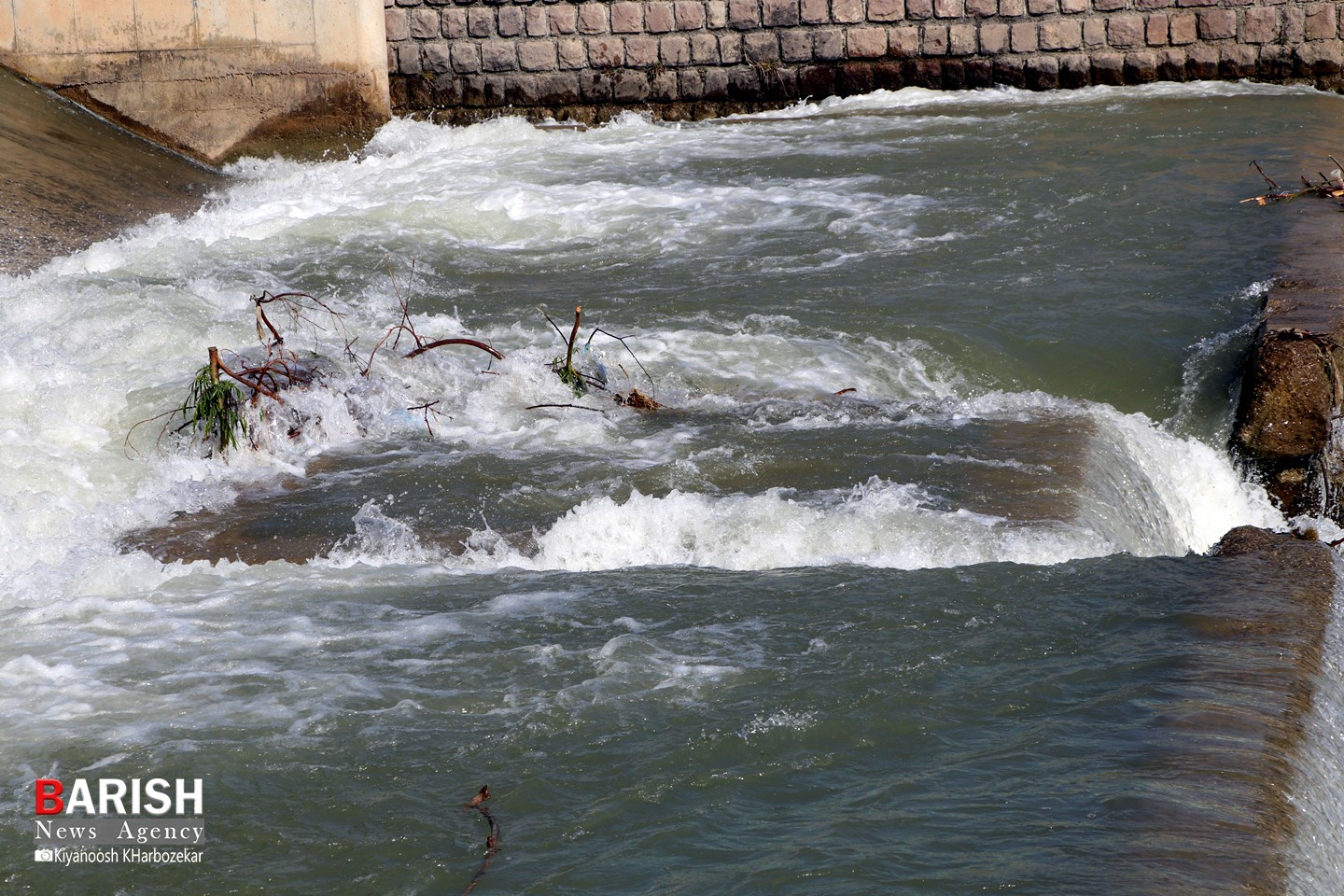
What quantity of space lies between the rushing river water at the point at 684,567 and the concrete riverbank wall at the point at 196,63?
3.46m

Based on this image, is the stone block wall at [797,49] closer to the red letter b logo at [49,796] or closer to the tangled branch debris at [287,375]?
the tangled branch debris at [287,375]

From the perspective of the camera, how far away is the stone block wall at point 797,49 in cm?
1234

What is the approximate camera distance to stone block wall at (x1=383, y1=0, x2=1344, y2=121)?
486 inches

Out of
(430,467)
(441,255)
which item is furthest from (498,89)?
(430,467)

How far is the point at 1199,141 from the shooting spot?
987 centimetres

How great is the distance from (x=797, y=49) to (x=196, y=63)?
5541 mm

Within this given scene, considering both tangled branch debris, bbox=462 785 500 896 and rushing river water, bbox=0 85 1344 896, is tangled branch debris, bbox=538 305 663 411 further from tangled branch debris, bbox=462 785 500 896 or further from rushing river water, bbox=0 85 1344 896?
tangled branch debris, bbox=462 785 500 896

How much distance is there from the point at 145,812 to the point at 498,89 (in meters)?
11.5

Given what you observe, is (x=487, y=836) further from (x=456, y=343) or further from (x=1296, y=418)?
(x=1296, y=418)

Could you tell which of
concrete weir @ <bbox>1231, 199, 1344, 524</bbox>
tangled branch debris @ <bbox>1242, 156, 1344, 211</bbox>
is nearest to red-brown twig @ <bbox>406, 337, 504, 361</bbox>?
concrete weir @ <bbox>1231, 199, 1344, 524</bbox>

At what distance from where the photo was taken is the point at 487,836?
2.54 metres

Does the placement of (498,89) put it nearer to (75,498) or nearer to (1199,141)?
(1199,141)

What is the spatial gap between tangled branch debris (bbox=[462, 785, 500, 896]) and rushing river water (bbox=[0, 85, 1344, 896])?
0.03 meters

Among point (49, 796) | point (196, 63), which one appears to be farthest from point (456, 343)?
point (196, 63)
